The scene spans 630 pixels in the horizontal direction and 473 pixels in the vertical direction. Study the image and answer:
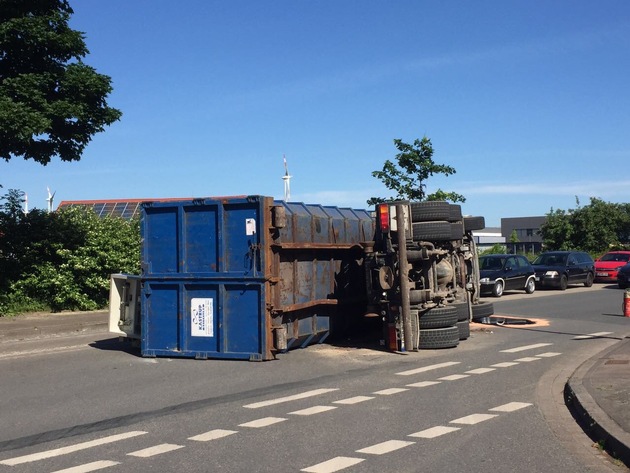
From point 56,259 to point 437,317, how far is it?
11634mm

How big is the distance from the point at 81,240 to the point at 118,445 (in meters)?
14.4

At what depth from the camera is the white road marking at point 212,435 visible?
733 centimetres

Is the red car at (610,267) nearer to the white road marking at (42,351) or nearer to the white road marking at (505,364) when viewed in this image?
the white road marking at (505,364)

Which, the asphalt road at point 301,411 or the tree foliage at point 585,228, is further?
the tree foliage at point 585,228

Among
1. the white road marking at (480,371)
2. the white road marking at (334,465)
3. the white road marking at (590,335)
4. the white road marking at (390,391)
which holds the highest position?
the white road marking at (590,335)

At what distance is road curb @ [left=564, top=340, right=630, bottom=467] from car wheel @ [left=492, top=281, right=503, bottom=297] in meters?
18.0

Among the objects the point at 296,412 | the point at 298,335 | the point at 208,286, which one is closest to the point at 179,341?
the point at 208,286

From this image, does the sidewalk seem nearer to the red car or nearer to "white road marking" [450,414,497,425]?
"white road marking" [450,414,497,425]

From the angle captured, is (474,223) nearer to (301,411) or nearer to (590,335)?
(590,335)

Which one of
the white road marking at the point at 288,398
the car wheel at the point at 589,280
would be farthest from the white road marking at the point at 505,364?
the car wheel at the point at 589,280

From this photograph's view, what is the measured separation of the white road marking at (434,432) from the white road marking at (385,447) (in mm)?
302

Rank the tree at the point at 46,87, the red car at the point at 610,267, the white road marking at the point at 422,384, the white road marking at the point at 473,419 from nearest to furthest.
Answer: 1. the white road marking at the point at 473,419
2. the white road marking at the point at 422,384
3. the tree at the point at 46,87
4. the red car at the point at 610,267

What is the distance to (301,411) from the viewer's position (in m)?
8.60

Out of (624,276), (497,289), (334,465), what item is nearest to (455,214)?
(334,465)
